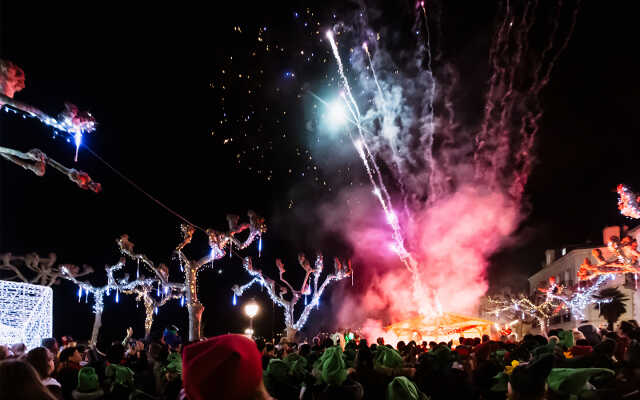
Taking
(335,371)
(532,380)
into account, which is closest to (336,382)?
(335,371)

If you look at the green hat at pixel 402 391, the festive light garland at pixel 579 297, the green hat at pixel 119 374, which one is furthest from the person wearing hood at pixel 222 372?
the festive light garland at pixel 579 297

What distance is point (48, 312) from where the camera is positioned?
13258 millimetres

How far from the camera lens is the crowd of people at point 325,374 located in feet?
7.40

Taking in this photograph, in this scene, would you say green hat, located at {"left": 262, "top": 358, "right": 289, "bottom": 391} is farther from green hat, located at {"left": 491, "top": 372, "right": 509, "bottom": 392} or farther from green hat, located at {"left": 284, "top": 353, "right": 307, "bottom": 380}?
green hat, located at {"left": 491, "top": 372, "right": 509, "bottom": 392}

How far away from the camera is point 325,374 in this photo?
15.9ft

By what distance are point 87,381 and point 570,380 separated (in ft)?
17.2

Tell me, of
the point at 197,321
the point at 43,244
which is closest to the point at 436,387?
the point at 197,321

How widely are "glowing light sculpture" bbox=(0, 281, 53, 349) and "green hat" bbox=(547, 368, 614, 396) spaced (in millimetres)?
12269

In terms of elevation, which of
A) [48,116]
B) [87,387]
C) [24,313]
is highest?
[48,116]

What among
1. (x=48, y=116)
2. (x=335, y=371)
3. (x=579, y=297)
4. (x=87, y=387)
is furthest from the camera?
(x=579, y=297)

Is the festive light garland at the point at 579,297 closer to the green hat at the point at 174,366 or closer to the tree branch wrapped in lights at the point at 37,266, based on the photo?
the tree branch wrapped in lights at the point at 37,266

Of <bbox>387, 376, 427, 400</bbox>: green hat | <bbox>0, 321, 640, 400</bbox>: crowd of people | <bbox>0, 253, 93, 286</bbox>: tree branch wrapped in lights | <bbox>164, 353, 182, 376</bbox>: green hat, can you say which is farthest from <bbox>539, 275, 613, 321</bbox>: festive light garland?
<bbox>387, 376, 427, 400</bbox>: green hat

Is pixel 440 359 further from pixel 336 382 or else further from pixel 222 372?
pixel 222 372

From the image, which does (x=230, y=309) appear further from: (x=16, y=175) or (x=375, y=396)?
(x=375, y=396)
